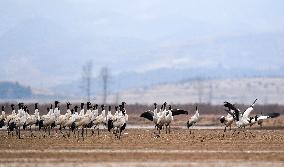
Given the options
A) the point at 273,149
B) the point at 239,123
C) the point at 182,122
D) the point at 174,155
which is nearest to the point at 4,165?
the point at 174,155

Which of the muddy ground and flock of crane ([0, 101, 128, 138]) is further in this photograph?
flock of crane ([0, 101, 128, 138])

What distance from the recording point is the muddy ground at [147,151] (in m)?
32.0

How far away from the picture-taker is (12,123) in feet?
168

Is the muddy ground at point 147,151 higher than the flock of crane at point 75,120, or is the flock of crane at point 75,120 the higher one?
the flock of crane at point 75,120

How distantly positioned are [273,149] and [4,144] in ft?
44.7

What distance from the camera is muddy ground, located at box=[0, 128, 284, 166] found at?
3197cm

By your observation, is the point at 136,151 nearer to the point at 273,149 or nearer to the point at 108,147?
the point at 108,147

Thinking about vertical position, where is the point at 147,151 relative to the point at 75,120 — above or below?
below

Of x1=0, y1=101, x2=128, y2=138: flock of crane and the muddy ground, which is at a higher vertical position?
x1=0, y1=101, x2=128, y2=138: flock of crane

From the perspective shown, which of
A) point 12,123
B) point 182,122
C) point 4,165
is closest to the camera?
point 4,165

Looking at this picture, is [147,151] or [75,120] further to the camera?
[75,120]

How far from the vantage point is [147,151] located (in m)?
37.0

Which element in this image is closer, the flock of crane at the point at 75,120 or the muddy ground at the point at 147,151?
the muddy ground at the point at 147,151

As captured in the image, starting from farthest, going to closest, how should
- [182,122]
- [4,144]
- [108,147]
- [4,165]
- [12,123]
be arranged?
[182,122] → [12,123] → [4,144] → [108,147] → [4,165]
